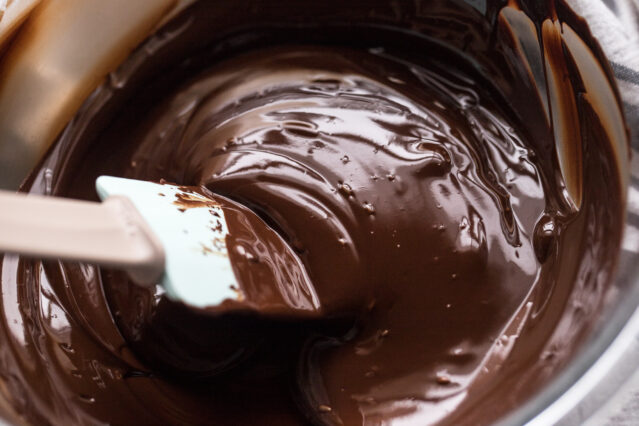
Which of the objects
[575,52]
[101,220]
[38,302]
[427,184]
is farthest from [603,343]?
[38,302]

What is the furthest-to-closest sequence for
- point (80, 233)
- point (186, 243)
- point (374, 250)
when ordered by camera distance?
1. point (374, 250)
2. point (186, 243)
3. point (80, 233)

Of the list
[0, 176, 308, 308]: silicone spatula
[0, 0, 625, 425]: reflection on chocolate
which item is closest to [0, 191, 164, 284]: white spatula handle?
[0, 176, 308, 308]: silicone spatula

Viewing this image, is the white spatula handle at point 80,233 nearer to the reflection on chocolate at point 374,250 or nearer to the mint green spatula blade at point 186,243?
the mint green spatula blade at point 186,243

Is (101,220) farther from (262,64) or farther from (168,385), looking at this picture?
(262,64)

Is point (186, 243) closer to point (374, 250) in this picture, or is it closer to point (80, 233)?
point (80, 233)

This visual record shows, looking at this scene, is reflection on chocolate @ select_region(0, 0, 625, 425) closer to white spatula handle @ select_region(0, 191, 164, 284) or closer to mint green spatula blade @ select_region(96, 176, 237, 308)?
mint green spatula blade @ select_region(96, 176, 237, 308)

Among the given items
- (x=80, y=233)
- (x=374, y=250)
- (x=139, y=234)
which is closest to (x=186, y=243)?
(x=139, y=234)
